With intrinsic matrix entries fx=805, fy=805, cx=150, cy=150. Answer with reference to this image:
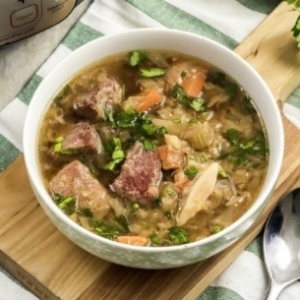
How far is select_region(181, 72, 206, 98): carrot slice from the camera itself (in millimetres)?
1654

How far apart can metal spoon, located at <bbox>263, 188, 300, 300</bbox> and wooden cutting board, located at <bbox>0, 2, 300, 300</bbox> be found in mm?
20

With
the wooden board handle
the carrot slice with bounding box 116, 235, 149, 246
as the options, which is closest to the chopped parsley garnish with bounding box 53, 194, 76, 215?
the carrot slice with bounding box 116, 235, 149, 246

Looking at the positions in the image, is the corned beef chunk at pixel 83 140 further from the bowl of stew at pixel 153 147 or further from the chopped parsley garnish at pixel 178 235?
the chopped parsley garnish at pixel 178 235

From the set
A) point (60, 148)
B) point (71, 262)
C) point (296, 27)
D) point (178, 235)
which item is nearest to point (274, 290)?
point (178, 235)

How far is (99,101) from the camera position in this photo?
161 centimetres

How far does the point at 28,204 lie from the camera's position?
165 centimetres

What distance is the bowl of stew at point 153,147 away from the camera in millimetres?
1463

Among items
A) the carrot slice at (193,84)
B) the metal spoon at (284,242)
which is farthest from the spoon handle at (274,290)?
the carrot slice at (193,84)

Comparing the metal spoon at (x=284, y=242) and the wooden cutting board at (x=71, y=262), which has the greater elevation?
the metal spoon at (x=284, y=242)

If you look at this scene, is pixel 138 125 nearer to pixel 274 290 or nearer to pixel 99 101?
pixel 99 101

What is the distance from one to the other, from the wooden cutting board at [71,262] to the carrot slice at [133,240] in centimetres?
13

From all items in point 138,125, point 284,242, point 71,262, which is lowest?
point 71,262

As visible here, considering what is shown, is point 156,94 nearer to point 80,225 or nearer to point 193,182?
point 193,182

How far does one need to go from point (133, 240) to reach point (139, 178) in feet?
0.41
